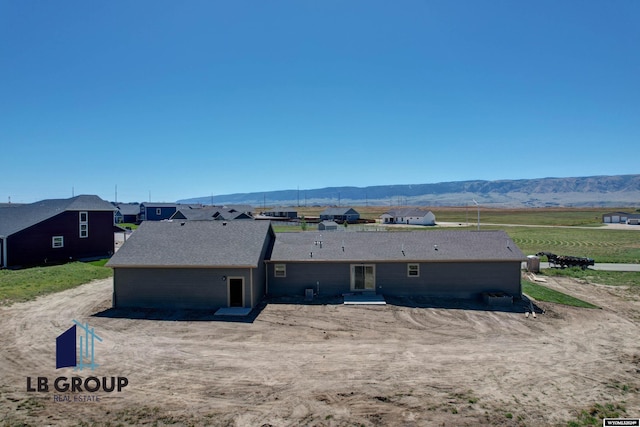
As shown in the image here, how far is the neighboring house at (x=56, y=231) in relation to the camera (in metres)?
30.6

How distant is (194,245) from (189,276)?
2.09 m

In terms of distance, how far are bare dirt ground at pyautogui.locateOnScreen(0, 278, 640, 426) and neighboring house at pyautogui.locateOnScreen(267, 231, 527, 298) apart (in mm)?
1804

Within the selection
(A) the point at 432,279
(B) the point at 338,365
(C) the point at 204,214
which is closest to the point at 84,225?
(A) the point at 432,279

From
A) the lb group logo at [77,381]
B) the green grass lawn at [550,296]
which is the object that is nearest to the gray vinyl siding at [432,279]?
the green grass lawn at [550,296]

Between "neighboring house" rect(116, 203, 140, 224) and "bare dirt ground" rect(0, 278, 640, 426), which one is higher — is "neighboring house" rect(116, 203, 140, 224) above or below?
above

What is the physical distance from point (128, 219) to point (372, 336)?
9145 cm

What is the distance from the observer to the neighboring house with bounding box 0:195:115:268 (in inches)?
1204

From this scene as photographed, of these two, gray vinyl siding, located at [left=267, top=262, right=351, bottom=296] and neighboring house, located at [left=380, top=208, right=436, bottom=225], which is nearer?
gray vinyl siding, located at [left=267, top=262, right=351, bottom=296]

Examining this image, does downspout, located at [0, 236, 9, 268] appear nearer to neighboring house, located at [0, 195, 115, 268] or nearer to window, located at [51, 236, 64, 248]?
neighboring house, located at [0, 195, 115, 268]

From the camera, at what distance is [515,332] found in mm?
15281

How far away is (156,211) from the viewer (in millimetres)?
85000

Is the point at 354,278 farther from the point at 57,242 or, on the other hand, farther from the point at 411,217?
the point at 411,217

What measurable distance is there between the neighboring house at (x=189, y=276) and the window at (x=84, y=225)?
18.9m

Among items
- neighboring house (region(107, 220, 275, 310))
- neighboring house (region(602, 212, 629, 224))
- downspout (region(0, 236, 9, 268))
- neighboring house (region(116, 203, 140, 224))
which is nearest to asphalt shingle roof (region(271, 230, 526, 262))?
neighboring house (region(107, 220, 275, 310))
